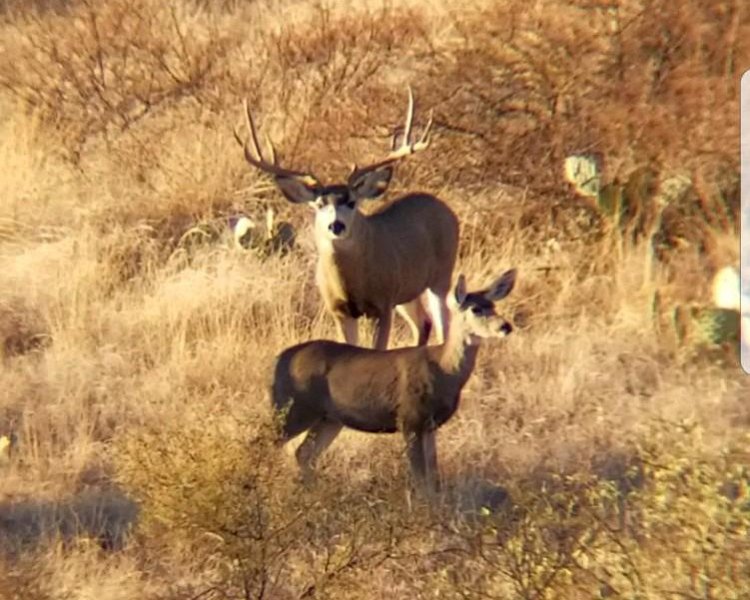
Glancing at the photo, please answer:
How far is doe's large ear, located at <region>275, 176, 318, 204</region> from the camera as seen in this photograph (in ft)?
35.0

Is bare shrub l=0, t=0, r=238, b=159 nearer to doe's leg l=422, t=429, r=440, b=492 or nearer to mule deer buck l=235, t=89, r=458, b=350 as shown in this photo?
mule deer buck l=235, t=89, r=458, b=350

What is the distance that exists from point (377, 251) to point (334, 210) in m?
0.46

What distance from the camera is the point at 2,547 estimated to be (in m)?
8.67

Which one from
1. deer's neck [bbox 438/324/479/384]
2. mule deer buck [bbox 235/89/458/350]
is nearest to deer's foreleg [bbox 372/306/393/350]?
mule deer buck [bbox 235/89/458/350]

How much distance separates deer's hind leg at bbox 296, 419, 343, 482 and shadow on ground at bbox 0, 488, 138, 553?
0.84 meters

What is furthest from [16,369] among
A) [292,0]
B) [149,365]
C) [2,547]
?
[292,0]

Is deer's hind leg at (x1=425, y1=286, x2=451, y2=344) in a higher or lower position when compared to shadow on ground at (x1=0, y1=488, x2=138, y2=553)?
higher

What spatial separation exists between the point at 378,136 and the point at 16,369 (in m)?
3.77

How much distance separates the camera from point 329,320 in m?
11.7

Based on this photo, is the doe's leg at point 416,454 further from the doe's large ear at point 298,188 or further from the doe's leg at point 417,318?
the doe's leg at point 417,318

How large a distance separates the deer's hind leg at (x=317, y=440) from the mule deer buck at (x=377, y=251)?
1.39m

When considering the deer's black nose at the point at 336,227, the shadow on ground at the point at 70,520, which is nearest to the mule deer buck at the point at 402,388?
the shadow on ground at the point at 70,520

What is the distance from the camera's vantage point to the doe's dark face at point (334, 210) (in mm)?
10602

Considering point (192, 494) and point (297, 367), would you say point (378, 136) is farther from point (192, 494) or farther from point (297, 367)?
point (192, 494)
